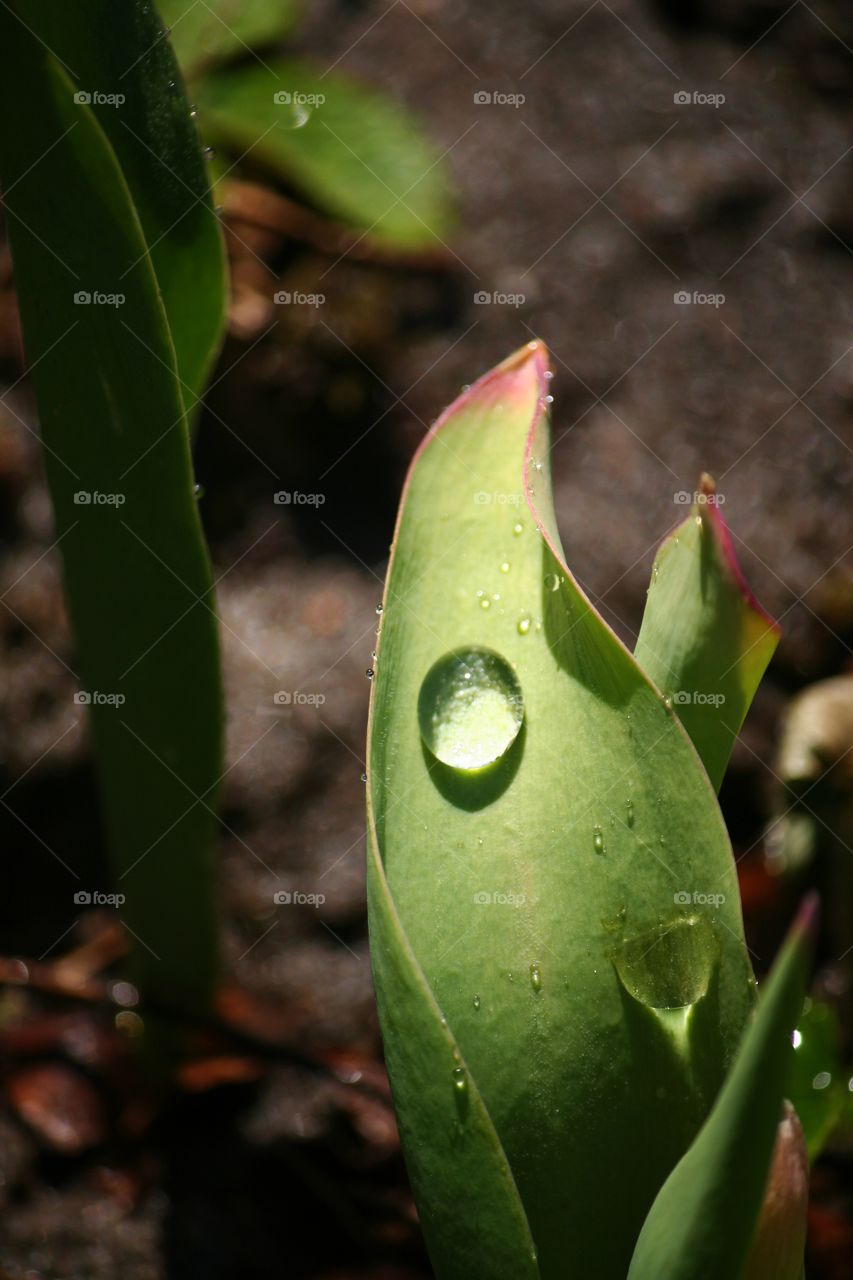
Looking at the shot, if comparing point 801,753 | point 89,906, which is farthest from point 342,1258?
point 801,753

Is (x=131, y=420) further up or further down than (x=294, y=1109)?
further up

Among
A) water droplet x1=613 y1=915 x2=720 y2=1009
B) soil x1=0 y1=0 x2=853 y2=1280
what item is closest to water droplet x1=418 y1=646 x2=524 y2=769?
water droplet x1=613 y1=915 x2=720 y2=1009

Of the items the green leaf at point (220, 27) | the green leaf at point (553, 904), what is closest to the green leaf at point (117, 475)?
the green leaf at point (553, 904)

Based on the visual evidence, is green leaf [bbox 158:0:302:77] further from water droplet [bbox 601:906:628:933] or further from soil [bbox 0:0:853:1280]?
water droplet [bbox 601:906:628:933]

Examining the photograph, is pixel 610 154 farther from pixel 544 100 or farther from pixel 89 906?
pixel 89 906

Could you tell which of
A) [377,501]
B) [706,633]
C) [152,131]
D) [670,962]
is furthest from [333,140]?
[670,962]

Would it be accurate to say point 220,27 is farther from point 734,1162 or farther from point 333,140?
point 734,1162
